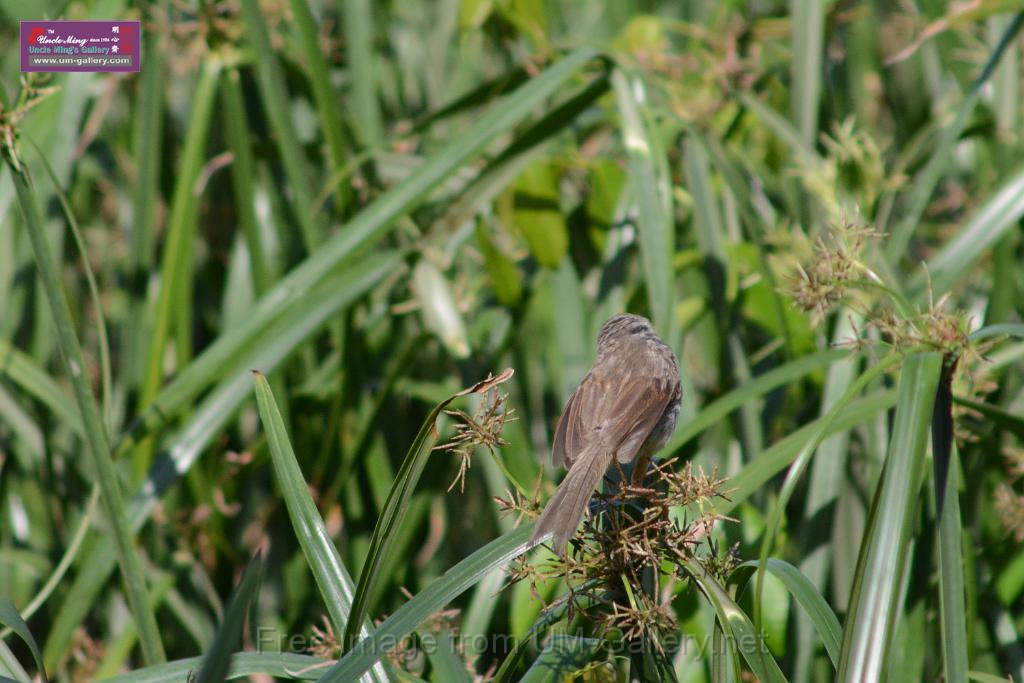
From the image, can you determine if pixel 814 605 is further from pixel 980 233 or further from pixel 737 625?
pixel 980 233

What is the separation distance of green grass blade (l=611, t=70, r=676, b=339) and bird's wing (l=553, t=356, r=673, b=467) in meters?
0.16

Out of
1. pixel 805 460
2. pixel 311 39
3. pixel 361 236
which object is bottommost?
pixel 805 460

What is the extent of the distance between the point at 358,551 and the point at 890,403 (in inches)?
55.5

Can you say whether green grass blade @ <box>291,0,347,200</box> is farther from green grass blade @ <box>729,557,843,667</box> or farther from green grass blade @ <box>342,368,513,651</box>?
green grass blade @ <box>729,557,843,667</box>

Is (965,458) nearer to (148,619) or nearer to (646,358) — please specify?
(646,358)

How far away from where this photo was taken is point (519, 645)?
131cm

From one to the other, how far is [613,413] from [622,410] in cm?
2

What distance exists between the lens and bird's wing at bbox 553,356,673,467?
1.74m

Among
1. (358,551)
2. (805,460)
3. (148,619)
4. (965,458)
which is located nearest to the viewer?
(805,460)

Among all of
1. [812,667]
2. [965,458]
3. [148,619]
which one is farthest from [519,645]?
[965,458]

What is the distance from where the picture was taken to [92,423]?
5.39 feet

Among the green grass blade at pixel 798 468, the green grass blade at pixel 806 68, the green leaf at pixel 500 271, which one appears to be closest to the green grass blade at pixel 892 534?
the green grass blade at pixel 798 468

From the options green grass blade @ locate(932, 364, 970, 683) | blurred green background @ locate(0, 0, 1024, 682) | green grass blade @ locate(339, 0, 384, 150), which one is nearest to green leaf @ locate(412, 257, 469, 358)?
blurred green background @ locate(0, 0, 1024, 682)

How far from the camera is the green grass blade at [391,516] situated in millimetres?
1221
